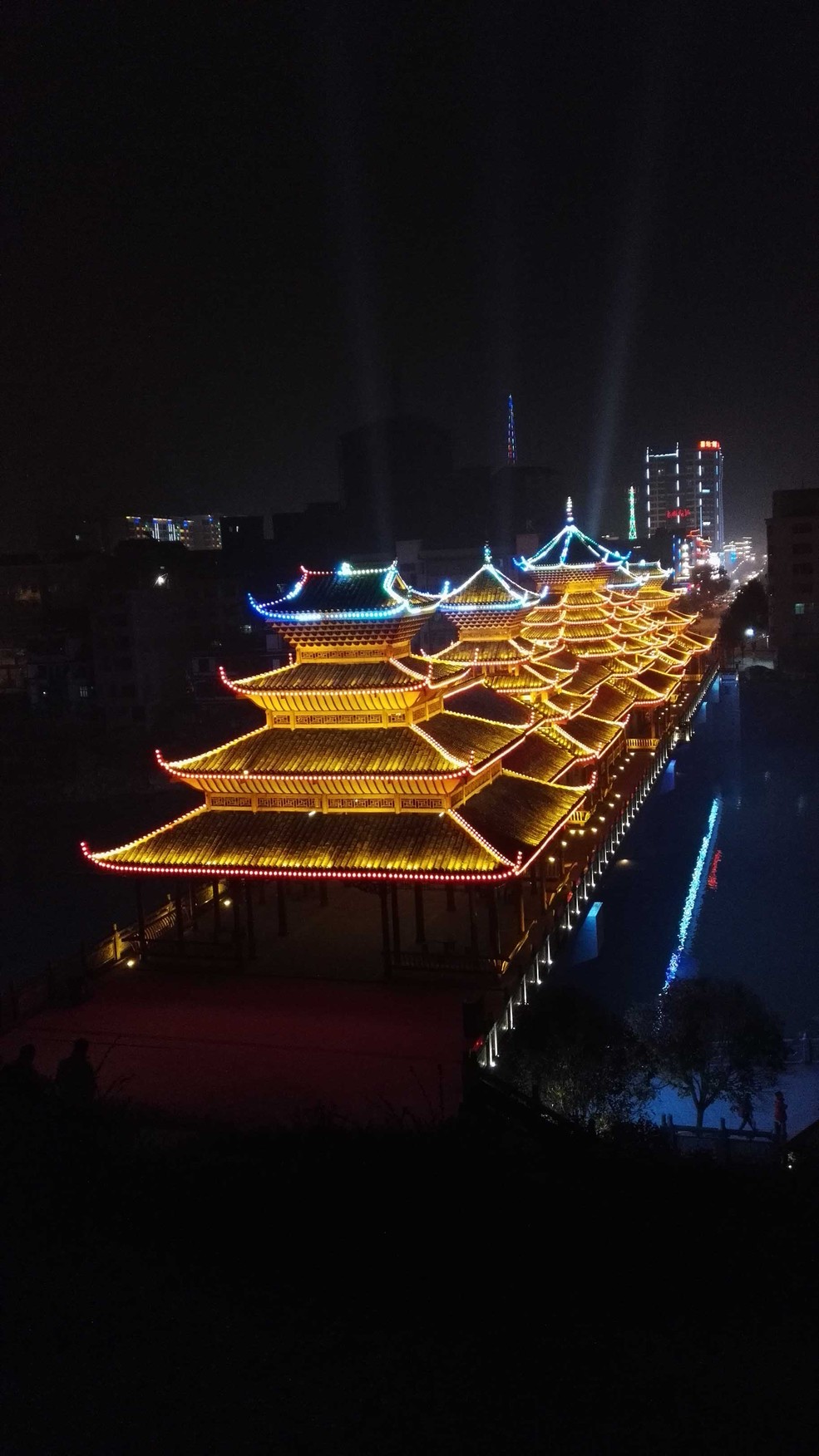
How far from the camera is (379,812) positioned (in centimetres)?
1661

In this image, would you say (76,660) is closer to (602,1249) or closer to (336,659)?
(336,659)

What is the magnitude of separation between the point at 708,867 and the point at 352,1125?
28031 millimetres

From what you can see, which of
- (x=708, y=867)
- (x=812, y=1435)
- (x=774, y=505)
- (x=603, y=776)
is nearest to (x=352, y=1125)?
(x=812, y=1435)

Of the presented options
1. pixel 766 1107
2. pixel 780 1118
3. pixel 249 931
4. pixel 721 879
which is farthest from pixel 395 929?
pixel 721 879

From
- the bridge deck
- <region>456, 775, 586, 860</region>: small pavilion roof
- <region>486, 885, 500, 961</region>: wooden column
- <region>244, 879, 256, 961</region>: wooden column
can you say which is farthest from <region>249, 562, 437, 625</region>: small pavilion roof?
the bridge deck

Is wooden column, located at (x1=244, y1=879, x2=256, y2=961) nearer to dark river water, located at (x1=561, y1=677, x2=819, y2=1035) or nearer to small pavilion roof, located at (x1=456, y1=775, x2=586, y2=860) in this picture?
small pavilion roof, located at (x1=456, y1=775, x2=586, y2=860)

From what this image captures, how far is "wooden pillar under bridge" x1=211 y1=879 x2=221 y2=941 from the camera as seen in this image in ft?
54.9

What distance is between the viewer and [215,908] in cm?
1725

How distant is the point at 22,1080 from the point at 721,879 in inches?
1154

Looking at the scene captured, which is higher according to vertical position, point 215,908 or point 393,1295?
point 215,908

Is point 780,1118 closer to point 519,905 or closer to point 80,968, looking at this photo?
point 519,905

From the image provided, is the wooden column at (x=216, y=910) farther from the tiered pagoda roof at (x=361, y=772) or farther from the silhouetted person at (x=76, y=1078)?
the silhouetted person at (x=76, y=1078)

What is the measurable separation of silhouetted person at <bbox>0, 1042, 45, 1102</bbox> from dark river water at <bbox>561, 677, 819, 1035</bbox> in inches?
518

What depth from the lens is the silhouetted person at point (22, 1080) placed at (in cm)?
941
